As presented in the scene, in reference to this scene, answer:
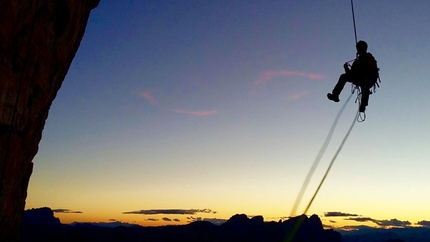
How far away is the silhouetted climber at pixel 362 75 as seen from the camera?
542 inches

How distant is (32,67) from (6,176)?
535cm

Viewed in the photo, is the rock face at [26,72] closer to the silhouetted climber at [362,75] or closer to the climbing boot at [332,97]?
the climbing boot at [332,97]

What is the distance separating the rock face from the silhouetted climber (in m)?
12.2

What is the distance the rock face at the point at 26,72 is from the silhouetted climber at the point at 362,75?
40.1 feet

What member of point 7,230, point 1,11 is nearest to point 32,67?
point 1,11

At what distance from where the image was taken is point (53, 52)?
18219 mm

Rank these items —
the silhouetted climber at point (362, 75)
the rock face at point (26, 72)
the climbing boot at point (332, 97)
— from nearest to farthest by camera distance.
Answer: the silhouetted climber at point (362, 75), the rock face at point (26, 72), the climbing boot at point (332, 97)

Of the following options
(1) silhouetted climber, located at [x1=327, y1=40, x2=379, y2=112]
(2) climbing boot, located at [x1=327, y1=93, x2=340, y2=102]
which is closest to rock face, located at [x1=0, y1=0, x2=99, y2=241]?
(2) climbing boot, located at [x1=327, y1=93, x2=340, y2=102]

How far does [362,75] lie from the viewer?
14.1 meters

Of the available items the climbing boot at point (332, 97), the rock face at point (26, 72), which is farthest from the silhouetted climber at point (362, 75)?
the rock face at point (26, 72)

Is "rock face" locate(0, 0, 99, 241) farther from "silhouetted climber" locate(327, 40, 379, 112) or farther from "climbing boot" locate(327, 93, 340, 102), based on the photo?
"silhouetted climber" locate(327, 40, 379, 112)

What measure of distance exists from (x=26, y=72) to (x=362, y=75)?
1444cm

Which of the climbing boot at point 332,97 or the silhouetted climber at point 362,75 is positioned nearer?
the silhouetted climber at point 362,75

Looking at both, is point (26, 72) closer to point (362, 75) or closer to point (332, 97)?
point (332, 97)
